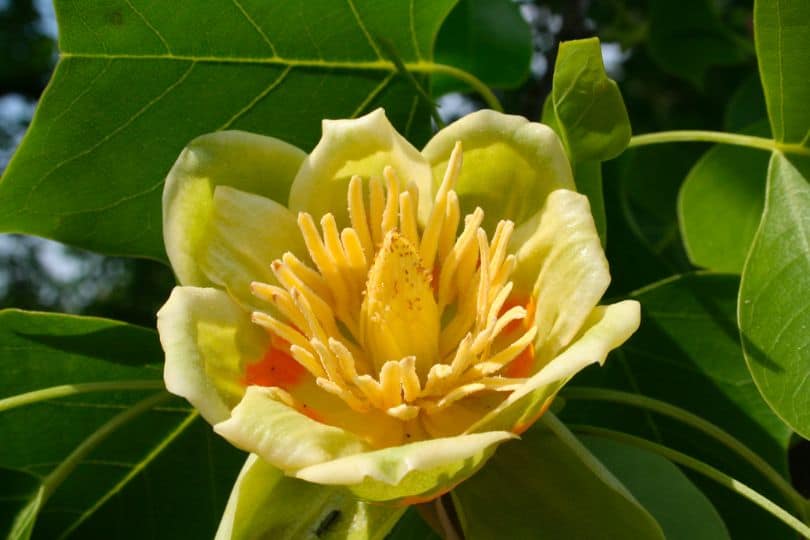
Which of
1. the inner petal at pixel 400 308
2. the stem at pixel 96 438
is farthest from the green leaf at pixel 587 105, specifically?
the stem at pixel 96 438

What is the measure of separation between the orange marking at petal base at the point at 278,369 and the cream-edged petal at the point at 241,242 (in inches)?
2.6

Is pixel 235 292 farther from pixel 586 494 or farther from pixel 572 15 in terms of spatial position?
pixel 572 15

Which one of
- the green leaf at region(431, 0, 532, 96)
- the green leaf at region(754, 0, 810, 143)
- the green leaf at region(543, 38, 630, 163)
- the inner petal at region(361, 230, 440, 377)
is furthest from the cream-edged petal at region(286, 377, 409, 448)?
the green leaf at region(431, 0, 532, 96)

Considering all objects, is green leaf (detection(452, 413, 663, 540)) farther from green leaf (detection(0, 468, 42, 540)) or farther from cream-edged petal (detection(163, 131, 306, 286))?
green leaf (detection(0, 468, 42, 540))

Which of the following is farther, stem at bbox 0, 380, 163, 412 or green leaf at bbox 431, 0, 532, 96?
green leaf at bbox 431, 0, 532, 96

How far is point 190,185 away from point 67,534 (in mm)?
671

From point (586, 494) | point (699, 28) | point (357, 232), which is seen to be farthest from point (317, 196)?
point (699, 28)

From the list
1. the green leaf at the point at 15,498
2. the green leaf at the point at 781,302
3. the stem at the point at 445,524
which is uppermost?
the green leaf at the point at 781,302

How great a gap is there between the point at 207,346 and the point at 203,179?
0.24m

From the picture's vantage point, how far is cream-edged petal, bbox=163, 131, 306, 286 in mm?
1379

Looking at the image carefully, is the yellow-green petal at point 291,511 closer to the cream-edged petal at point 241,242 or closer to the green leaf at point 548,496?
the green leaf at point 548,496

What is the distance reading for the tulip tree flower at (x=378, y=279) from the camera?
126 cm

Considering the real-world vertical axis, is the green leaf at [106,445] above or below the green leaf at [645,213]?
above

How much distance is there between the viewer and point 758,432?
1.70m
